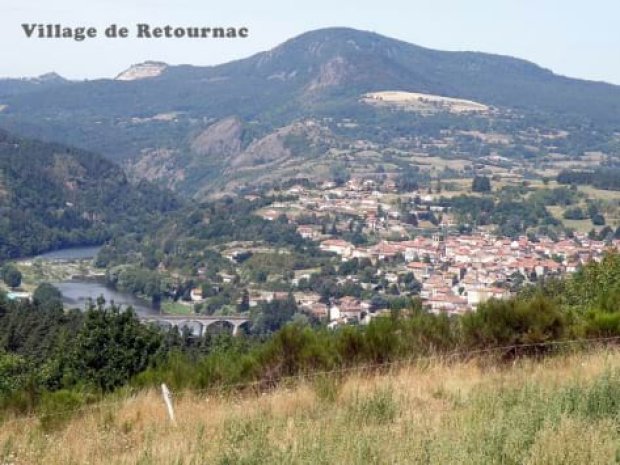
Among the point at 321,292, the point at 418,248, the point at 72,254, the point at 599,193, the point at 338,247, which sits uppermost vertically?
the point at 599,193

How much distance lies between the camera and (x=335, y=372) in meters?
5.75

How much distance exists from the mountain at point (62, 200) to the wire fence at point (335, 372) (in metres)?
87.9

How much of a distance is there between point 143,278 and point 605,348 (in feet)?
219

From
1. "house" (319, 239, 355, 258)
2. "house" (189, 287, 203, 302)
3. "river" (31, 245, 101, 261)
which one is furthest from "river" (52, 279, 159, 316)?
"house" (319, 239, 355, 258)

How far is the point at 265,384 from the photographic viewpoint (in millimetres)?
6020

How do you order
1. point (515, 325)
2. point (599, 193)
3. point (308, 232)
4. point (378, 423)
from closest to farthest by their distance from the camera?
point (378, 423)
point (515, 325)
point (308, 232)
point (599, 193)

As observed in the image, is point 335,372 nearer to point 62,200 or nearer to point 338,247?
point 338,247

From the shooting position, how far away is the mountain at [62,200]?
319ft

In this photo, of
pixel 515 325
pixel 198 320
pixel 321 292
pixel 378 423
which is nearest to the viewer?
pixel 378 423

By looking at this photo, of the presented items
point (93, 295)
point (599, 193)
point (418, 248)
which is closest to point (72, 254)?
point (93, 295)

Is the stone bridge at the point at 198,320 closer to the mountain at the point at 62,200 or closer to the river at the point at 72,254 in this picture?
the river at the point at 72,254

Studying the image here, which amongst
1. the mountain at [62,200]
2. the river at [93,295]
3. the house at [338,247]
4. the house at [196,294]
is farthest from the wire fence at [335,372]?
the mountain at [62,200]

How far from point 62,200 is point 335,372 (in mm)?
114027

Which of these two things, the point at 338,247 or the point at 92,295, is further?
the point at 338,247
